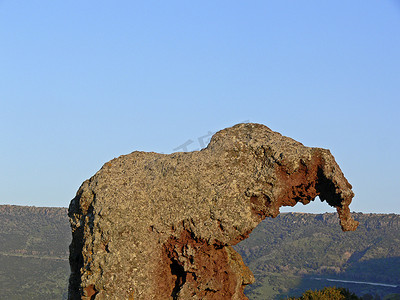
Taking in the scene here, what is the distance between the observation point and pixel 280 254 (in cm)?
6788

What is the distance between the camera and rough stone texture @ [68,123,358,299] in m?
12.1

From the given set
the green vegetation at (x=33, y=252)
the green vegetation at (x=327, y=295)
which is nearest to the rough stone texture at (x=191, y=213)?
the green vegetation at (x=327, y=295)

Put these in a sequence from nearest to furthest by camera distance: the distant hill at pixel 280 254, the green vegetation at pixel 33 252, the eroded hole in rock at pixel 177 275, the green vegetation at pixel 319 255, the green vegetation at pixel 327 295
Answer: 1. the eroded hole in rock at pixel 177 275
2. the green vegetation at pixel 327 295
3. the green vegetation at pixel 33 252
4. the distant hill at pixel 280 254
5. the green vegetation at pixel 319 255

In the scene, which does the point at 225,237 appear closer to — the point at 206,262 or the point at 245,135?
the point at 206,262

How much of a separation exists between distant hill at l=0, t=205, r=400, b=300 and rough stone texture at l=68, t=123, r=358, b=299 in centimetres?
4230

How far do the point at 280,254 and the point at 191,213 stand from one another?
57.6 meters

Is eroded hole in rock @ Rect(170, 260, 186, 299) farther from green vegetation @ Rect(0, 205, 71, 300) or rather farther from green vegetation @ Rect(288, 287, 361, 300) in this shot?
green vegetation @ Rect(0, 205, 71, 300)

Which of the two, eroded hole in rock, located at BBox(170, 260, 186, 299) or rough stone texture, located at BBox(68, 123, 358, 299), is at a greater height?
rough stone texture, located at BBox(68, 123, 358, 299)

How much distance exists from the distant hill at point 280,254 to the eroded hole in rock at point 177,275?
42310 mm

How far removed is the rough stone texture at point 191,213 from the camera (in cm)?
1215

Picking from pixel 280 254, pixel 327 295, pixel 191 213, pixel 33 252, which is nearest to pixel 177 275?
pixel 191 213

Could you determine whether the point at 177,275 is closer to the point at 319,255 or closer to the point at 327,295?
the point at 327,295

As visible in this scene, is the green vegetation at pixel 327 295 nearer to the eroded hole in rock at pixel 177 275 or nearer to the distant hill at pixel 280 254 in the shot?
the eroded hole in rock at pixel 177 275

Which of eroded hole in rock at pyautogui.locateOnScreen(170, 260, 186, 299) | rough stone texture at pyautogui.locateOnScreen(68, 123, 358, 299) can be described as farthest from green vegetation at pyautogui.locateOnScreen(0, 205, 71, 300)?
eroded hole in rock at pyautogui.locateOnScreen(170, 260, 186, 299)
